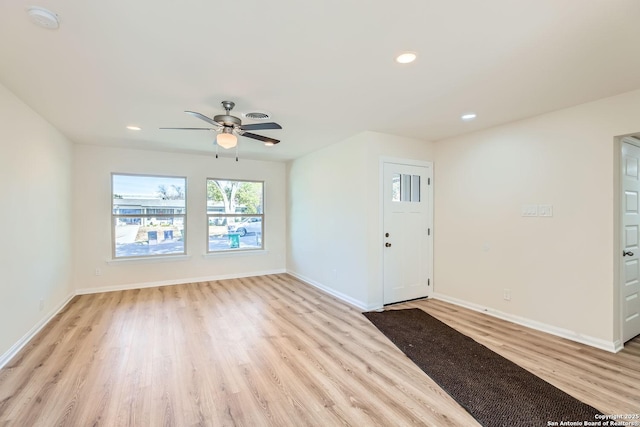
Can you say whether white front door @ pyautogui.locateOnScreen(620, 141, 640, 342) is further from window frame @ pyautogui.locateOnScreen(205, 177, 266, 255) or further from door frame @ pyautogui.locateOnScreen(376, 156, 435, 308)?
window frame @ pyautogui.locateOnScreen(205, 177, 266, 255)

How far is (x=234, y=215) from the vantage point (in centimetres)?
629

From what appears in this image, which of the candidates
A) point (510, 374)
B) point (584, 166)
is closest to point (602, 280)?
point (584, 166)

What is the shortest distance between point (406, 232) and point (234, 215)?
3.65 meters

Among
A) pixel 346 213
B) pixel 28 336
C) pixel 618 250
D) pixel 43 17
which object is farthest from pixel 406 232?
pixel 28 336

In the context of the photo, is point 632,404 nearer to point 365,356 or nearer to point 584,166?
point 365,356

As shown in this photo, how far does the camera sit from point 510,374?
8.07 ft

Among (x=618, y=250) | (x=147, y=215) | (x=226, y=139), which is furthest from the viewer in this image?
(x=147, y=215)

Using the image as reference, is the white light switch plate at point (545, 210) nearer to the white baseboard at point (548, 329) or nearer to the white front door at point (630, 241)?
the white front door at point (630, 241)

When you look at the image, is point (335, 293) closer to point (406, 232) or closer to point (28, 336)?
point (406, 232)

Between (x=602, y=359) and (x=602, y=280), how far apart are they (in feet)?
2.48

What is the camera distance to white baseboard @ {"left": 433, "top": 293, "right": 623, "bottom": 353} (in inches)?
114

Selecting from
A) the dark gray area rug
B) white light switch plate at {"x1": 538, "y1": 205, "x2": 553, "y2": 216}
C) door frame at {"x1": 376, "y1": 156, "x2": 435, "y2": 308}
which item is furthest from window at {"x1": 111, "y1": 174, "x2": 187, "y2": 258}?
white light switch plate at {"x1": 538, "y1": 205, "x2": 553, "y2": 216}

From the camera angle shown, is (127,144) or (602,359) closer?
(602,359)

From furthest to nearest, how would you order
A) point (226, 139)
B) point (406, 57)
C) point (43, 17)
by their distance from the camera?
point (226, 139) → point (406, 57) → point (43, 17)
